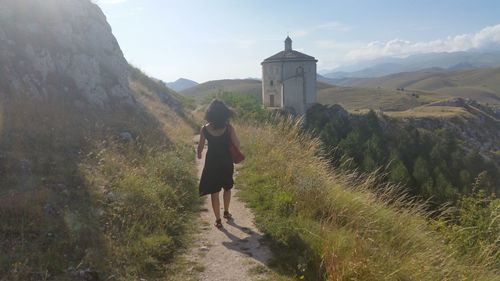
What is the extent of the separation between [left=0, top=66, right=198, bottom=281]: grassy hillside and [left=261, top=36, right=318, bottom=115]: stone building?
47.6 meters

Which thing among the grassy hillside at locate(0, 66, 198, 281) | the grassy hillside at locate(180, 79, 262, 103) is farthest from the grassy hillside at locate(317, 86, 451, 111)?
the grassy hillside at locate(0, 66, 198, 281)

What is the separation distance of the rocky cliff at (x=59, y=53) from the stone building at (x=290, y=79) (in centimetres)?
4127

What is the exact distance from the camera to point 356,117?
220ft

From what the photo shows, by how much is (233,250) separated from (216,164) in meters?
1.65

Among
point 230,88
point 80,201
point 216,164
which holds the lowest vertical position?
point 80,201

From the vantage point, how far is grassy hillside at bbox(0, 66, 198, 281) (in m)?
5.35

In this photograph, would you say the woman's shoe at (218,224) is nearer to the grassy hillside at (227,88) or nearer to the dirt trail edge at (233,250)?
the dirt trail edge at (233,250)

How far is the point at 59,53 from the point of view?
15.4 meters

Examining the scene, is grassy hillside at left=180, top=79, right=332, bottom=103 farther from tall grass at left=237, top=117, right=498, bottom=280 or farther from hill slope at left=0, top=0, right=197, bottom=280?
tall grass at left=237, top=117, right=498, bottom=280

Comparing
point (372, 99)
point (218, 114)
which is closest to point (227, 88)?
point (372, 99)

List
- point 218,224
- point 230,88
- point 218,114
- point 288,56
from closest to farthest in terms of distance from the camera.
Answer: point 218,114
point 218,224
point 288,56
point 230,88

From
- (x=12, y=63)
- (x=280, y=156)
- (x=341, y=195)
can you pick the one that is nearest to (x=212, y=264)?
(x=341, y=195)

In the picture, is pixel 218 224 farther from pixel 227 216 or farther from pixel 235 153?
pixel 235 153

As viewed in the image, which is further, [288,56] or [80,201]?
[288,56]
